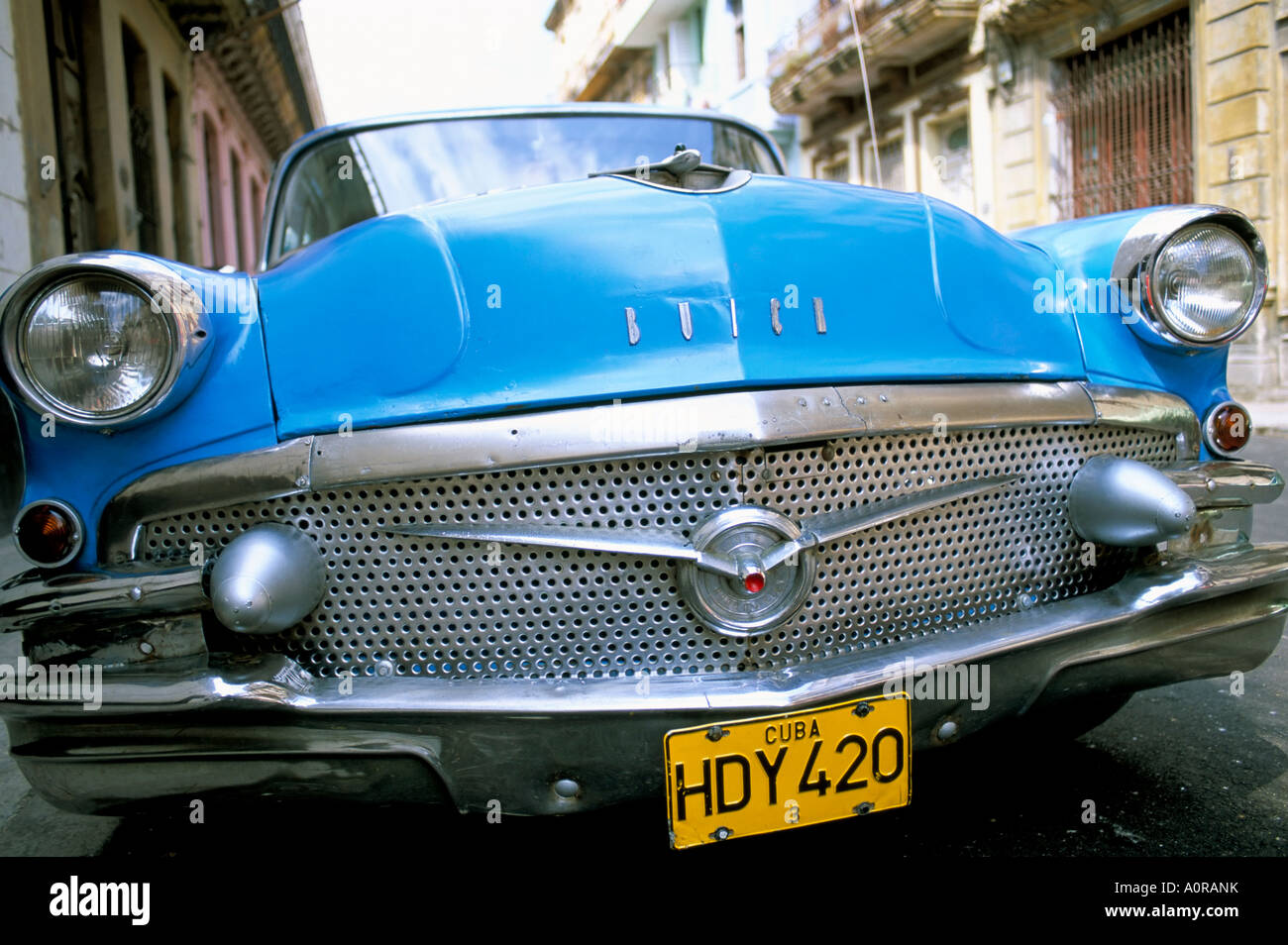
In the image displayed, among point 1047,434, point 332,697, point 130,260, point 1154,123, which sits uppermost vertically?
point 1154,123

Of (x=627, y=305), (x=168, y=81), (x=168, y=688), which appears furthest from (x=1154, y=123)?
(x=168, y=688)

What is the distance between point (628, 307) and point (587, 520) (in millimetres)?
349

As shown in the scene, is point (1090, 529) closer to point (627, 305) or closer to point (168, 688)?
point (627, 305)

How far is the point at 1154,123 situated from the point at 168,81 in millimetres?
10306

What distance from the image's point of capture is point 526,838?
1.97 meters

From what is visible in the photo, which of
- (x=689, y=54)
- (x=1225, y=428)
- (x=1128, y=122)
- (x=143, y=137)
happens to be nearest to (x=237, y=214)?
(x=143, y=137)

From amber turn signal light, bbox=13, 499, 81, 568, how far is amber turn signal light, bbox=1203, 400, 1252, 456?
2.07m

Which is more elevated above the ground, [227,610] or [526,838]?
[227,610]

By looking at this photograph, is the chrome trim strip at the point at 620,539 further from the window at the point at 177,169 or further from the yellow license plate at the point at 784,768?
the window at the point at 177,169

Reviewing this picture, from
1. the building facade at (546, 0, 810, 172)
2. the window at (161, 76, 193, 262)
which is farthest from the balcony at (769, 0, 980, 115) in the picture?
the window at (161, 76, 193, 262)

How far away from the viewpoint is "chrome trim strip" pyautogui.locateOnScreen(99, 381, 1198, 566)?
1.48m

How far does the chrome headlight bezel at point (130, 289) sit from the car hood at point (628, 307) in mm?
129

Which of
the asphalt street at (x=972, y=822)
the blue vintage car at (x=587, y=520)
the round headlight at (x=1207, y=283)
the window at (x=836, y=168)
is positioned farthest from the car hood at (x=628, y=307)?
the window at (x=836, y=168)
